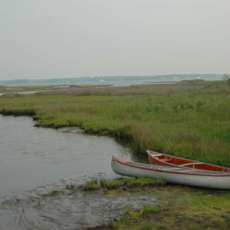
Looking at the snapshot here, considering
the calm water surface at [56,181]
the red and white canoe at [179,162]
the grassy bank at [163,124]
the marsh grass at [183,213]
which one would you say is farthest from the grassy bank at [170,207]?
the grassy bank at [163,124]

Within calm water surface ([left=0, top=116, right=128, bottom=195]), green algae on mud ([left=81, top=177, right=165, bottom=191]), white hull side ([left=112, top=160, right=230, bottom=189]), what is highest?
white hull side ([left=112, top=160, right=230, bottom=189])

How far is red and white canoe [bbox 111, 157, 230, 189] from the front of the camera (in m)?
12.6

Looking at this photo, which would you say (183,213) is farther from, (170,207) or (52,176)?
(52,176)

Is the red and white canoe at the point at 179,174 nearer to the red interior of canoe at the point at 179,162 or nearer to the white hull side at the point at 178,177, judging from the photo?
the white hull side at the point at 178,177

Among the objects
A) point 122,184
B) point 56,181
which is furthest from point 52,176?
point 122,184

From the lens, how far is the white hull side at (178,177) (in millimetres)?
12602

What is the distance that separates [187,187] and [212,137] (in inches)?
243

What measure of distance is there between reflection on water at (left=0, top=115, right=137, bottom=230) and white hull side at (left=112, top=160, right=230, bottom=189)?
4.15 feet

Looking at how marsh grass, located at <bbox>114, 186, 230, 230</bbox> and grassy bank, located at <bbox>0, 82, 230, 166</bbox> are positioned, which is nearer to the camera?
marsh grass, located at <bbox>114, 186, 230, 230</bbox>

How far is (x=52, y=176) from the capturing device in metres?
16.7

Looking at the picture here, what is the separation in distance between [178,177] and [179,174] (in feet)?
0.39

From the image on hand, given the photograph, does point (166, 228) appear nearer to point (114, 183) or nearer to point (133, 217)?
point (133, 217)

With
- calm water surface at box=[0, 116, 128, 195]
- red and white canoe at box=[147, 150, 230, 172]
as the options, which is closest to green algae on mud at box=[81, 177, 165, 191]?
red and white canoe at box=[147, 150, 230, 172]

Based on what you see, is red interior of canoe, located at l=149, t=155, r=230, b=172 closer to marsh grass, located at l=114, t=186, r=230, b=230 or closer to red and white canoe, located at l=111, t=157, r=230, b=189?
red and white canoe, located at l=111, t=157, r=230, b=189
